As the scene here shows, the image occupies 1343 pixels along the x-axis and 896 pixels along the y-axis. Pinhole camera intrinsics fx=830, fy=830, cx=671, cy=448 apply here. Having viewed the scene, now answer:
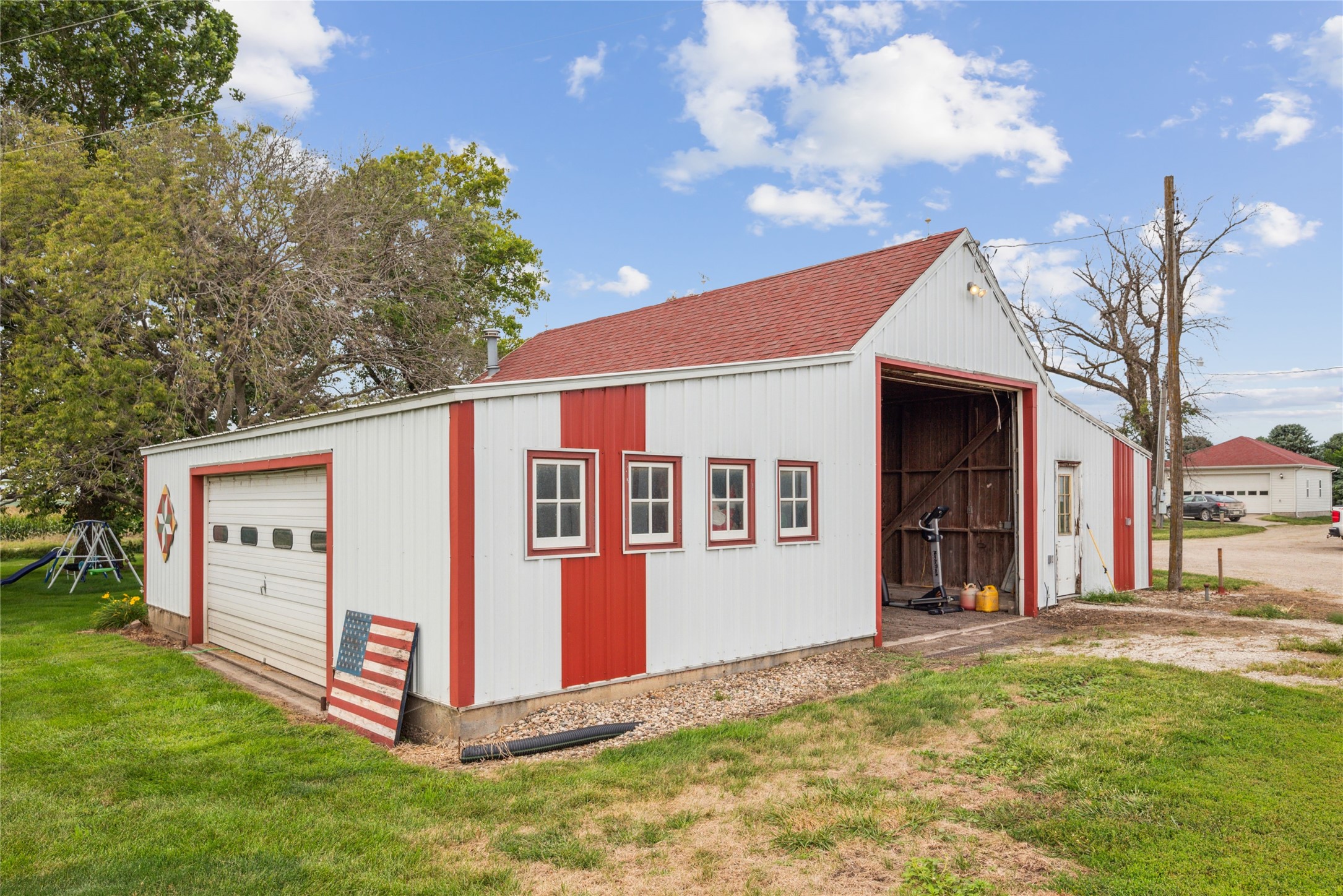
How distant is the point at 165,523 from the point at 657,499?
27.4 feet

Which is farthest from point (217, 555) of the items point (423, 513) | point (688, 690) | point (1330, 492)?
point (1330, 492)

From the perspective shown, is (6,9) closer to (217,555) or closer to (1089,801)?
(217,555)

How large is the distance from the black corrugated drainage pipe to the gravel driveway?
1443 centimetres

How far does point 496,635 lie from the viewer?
6.30 meters

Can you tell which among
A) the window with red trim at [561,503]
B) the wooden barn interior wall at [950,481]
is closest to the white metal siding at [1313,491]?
the wooden barn interior wall at [950,481]

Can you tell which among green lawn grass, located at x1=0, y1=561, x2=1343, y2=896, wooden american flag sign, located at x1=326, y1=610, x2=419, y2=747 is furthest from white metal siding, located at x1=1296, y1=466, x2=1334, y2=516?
wooden american flag sign, located at x1=326, y1=610, x2=419, y2=747

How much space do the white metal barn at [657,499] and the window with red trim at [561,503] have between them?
0.07ft

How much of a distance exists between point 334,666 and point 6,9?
21.2 meters

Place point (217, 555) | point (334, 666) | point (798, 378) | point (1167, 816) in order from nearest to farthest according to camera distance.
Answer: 1. point (1167, 816)
2. point (334, 666)
3. point (798, 378)
4. point (217, 555)

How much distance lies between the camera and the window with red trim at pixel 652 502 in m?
7.32

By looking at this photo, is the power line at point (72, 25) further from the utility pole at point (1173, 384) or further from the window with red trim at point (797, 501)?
the utility pole at point (1173, 384)

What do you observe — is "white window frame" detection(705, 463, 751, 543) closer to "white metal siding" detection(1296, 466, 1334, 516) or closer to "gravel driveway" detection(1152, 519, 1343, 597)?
"gravel driveway" detection(1152, 519, 1343, 597)

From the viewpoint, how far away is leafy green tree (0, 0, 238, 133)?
19719 mm

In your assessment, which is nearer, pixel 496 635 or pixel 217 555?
pixel 496 635
